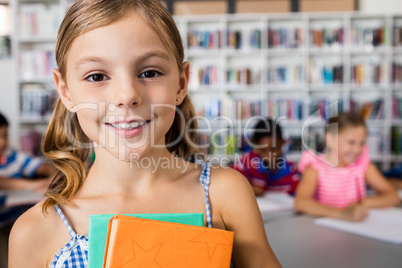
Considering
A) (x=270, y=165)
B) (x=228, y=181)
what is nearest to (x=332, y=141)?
(x=270, y=165)

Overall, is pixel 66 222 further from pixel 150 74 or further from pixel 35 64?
pixel 35 64

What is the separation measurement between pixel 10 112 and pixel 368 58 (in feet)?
13.1

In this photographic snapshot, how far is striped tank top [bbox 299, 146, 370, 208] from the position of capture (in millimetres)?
1837

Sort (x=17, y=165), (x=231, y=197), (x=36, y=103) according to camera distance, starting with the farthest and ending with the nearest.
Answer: (x=36, y=103)
(x=17, y=165)
(x=231, y=197)

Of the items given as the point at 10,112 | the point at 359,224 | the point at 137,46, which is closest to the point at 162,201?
the point at 137,46

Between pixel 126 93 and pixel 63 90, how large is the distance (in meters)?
0.17

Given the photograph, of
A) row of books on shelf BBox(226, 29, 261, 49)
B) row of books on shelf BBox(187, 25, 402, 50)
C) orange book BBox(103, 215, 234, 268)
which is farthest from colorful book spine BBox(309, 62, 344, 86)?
orange book BBox(103, 215, 234, 268)

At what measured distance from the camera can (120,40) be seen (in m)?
0.50

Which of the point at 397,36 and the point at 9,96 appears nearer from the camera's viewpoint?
the point at 397,36

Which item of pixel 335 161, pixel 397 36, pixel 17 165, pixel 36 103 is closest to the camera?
pixel 335 161

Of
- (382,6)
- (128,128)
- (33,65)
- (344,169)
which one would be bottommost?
(344,169)

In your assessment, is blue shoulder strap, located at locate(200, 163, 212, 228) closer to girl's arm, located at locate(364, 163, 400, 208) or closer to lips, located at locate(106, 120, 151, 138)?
lips, located at locate(106, 120, 151, 138)

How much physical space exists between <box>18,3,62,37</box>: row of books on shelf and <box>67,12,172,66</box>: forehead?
3.66m

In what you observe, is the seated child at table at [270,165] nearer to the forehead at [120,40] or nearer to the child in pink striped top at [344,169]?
the child in pink striped top at [344,169]
